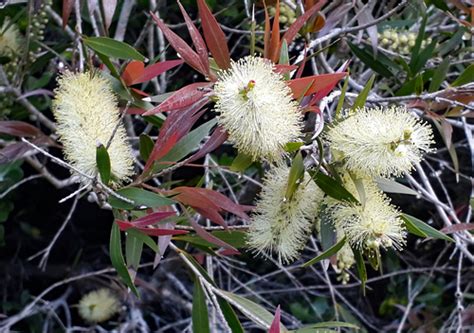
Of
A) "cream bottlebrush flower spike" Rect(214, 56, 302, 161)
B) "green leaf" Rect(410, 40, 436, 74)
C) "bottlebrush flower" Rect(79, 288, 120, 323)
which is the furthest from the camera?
"bottlebrush flower" Rect(79, 288, 120, 323)

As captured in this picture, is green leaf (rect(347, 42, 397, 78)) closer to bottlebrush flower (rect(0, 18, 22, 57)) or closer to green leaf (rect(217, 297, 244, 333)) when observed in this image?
green leaf (rect(217, 297, 244, 333))

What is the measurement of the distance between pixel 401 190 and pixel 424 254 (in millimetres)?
1549

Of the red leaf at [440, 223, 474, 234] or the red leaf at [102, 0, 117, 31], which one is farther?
the red leaf at [440, 223, 474, 234]

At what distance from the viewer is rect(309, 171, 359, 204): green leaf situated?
97 cm

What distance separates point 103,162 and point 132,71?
234mm

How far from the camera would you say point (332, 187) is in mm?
982

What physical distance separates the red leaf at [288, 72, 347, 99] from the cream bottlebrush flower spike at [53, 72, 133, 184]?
0.30m

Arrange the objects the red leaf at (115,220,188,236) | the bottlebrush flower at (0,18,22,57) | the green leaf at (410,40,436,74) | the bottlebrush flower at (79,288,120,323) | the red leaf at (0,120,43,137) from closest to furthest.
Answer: the red leaf at (115,220,188,236) < the red leaf at (0,120,43,137) < the green leaf at (410,40,436,74) < the bottlebrush flower at (0,18,22,57) < the bottlebrush flower at (79,288,120,323)

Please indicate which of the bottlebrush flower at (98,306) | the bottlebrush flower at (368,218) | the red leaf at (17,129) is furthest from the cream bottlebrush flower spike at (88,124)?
the bottlebrush flower at (98,306)

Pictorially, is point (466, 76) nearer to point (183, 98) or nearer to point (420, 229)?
point (420, 229)

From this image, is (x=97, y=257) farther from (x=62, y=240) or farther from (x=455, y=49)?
(x=455, y=49)

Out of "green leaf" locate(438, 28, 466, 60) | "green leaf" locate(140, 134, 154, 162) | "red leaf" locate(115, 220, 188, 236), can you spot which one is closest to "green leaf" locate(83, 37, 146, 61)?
"green leaf" locate(140, 134, 154, 162)

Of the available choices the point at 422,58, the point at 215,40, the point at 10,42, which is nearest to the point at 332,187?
the point at 215,40

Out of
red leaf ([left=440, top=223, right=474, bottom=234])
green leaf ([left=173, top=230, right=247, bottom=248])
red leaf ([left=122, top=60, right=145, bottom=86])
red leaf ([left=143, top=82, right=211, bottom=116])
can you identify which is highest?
red leaf ([left=143, top=82, right=211, bottom=116])
